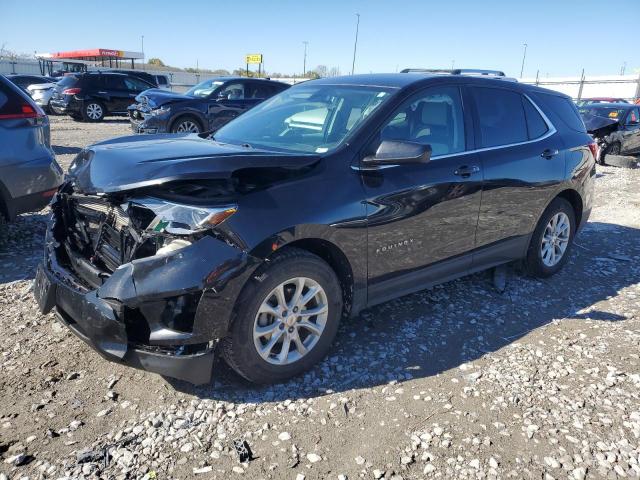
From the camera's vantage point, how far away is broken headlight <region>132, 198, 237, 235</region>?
Result: 2686mm

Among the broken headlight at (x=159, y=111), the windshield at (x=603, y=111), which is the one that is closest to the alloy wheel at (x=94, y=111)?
the broken headlight at (x=159, y=111)

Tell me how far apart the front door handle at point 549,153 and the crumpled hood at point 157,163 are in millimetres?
2486

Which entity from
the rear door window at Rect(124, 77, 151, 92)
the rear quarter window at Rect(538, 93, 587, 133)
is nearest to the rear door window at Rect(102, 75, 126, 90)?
the rear door window at Rect(124, 77, 151, 92)

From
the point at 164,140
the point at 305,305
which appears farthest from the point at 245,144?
the point at 305,305

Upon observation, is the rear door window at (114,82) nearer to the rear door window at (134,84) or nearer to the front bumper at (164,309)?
the rear door window at (134,84)

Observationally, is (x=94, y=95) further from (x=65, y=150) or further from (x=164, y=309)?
(x=164, y=309)

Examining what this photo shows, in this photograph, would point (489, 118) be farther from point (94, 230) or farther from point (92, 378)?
point (92, 378)

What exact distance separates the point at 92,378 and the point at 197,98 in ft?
32.9

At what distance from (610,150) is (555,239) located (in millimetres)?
10855

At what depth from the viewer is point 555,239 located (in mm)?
5070

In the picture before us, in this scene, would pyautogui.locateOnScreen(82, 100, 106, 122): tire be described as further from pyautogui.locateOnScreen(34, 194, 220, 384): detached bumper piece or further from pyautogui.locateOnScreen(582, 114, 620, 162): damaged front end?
pyautogui.locateOnScreen(34, 194, 220, 384): detached bumper piece

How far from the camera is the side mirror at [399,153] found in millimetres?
3217

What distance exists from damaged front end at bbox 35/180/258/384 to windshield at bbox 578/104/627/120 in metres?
14.2

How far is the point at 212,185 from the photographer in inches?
111
